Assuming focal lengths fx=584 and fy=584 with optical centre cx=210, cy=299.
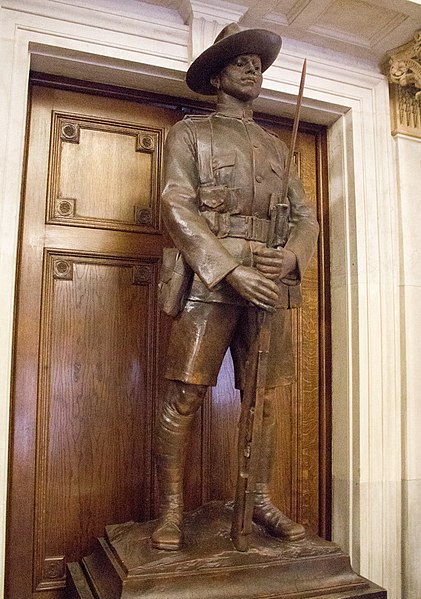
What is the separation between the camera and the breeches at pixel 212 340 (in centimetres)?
192

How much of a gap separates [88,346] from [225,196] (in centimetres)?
90

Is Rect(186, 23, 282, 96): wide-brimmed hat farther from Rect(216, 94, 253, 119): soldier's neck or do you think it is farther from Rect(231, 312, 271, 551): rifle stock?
Rect(231, 312, 271, 551): rifle stock

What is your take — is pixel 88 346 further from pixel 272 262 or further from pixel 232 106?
pixel 232 106

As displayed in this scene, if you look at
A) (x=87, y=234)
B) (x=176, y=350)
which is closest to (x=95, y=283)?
(x=87, y=234)

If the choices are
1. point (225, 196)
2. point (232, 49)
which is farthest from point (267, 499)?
point (232, 49)

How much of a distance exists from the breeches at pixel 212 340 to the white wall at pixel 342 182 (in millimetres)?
639

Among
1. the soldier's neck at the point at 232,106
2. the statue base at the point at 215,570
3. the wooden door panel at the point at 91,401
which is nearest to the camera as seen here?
the statue base at the point at 215,570

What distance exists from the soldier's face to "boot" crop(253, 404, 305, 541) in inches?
44.0

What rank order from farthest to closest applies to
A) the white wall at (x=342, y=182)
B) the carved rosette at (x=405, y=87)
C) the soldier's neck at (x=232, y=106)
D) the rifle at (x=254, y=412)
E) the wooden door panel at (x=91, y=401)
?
the carved rosette at (x=405, y=87) → the wooden door panel at (x=91, y=401) → the white wall at (x=342, y=182) → the soldier's neck at (x=232, y=106) → the rifle at (x=254, y=412)

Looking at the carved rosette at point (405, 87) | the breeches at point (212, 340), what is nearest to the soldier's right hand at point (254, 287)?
the breeches at point (212, 340)

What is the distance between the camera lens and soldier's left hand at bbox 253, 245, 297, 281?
182 cm

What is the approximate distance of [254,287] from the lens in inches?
69.6

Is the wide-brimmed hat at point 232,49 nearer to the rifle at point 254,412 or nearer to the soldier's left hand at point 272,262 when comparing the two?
the rifle at point 254,412

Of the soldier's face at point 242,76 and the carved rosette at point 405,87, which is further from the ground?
the carved rosette at point 405,87
